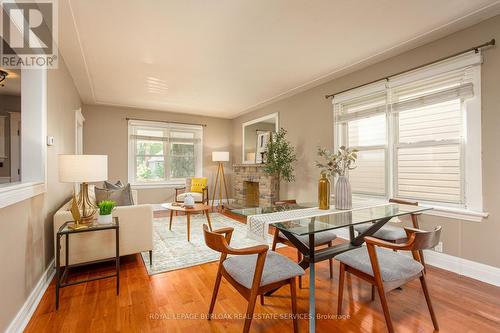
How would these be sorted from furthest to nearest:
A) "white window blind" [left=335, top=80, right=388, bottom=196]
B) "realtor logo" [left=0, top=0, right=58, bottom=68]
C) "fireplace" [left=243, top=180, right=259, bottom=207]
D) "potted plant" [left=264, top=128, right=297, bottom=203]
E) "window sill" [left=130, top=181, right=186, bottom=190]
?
"fireplace" [left=243, top=180, right=259, bottom=207] < "window sill" [left=130, top=181, right=186, bottom=190] < "potted plant" [left=264, top=128, right=297, bottom=203] < "white window blind" [left=335, top=80, right=388, bottom=196] < "realtor logo" [left=0, top=0, right=58, bottom=68]

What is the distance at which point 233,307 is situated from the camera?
1971 millimetres

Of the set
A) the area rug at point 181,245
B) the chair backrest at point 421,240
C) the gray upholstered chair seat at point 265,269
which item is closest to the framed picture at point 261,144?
the area rug at point 181,245

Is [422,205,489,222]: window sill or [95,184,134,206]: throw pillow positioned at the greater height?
[95,184,134,206]: throw pillow

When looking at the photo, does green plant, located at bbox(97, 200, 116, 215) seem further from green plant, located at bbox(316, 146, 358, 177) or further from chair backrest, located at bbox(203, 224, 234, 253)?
green plant, located at bbox(316, 146, 358, 177)

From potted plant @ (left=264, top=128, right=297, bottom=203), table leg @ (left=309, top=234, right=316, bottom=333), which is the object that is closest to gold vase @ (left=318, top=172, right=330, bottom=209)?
table leg @ (left=309, top=234, right=316, bottom=333)

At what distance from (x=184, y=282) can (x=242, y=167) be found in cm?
394

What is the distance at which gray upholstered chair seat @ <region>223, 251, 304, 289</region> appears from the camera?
1535mm

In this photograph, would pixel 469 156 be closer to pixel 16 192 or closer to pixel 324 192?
pixel 324 192

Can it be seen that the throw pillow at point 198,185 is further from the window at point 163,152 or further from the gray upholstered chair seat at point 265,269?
the gray upholstered chair seat at point 265,269

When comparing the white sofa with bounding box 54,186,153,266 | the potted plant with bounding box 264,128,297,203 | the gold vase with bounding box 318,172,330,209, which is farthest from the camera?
the potted plant with bounding box 264,128,297,203

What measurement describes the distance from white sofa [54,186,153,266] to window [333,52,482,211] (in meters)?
3.03

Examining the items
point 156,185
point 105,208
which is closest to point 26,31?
point 105,208

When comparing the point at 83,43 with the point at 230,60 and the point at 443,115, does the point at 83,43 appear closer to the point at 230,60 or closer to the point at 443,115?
the point at 230,60

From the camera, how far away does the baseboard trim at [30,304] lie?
1.63 metres
